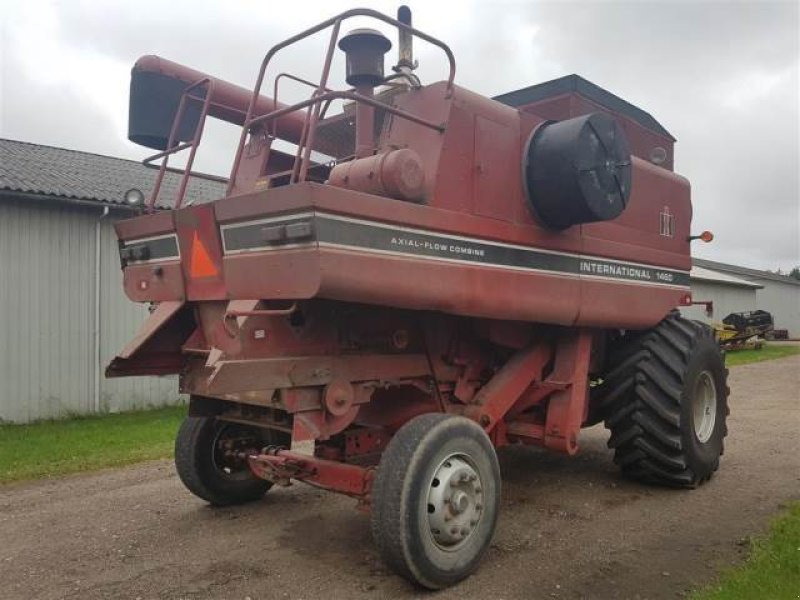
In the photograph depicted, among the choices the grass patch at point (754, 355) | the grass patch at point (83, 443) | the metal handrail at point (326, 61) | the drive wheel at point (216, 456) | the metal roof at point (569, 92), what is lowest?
the grass patch at point (83, 443)

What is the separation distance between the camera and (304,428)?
13.4ft

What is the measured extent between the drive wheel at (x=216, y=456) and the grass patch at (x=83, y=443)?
259 cm

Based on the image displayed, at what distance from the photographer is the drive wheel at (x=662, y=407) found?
5965 mm

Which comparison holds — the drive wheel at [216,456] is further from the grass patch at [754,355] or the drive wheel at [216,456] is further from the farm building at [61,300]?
the grass patch at [754,355]

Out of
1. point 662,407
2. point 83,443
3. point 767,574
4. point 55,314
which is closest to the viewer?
point 767,574

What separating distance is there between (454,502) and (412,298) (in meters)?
1.20

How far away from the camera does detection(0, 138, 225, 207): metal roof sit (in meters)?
11.3

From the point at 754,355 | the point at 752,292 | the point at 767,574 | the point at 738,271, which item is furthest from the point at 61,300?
the point at 738,271

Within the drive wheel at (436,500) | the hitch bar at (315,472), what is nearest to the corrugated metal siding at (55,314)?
the hitch bar at (315,472)

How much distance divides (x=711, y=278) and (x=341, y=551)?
107 feet

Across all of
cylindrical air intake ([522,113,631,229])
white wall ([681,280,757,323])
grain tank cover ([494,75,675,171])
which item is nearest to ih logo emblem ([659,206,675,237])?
grain tank cover ([494,75,675,171])

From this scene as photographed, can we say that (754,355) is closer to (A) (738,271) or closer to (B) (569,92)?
(B) (569,92)

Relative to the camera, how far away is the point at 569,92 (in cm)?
574

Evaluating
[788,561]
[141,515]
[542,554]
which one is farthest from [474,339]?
[141,515]
